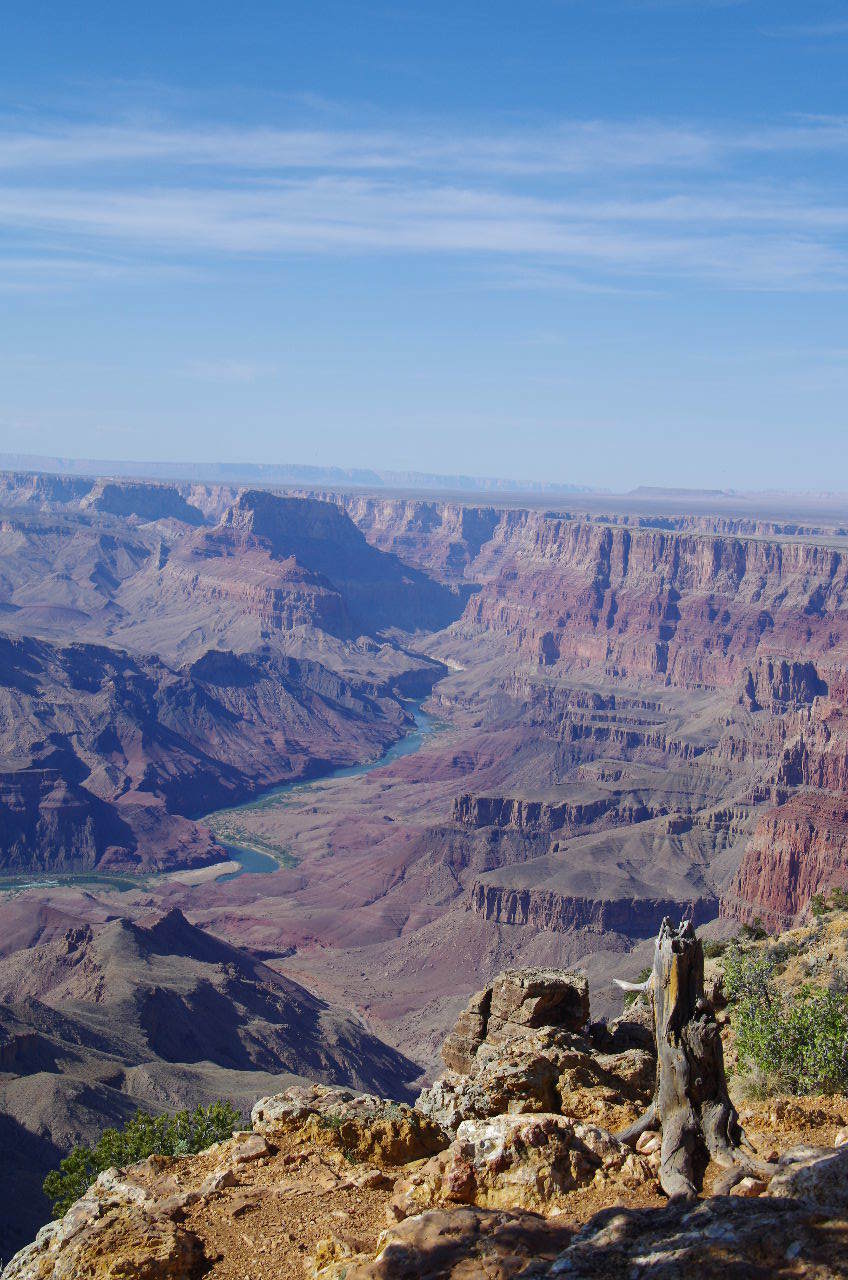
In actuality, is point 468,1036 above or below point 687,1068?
below

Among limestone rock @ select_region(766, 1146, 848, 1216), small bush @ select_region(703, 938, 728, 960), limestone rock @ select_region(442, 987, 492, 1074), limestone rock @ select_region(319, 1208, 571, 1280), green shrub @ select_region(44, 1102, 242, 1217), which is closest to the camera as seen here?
limestone rock @ select_region(766, 1146, 848, 1216)

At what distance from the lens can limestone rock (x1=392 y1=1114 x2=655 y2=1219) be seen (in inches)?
601

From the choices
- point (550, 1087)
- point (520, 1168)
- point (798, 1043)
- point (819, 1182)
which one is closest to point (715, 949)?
point (798, 1043)

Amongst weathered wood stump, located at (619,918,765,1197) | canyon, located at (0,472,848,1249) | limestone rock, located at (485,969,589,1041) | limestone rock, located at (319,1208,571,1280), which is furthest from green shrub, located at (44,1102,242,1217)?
weathered wood stump, located at (619,918,765,1197)

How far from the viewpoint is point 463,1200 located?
607 inches

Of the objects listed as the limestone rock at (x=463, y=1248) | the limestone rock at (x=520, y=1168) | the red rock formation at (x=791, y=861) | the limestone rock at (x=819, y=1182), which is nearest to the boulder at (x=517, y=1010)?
the limestone rock at (x=520, y=1168)

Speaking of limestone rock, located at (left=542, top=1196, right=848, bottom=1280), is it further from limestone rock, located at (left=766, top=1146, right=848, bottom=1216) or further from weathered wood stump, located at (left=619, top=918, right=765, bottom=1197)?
weathered wood stump, located at (left=619, top=918, right=765, bottom=1197)

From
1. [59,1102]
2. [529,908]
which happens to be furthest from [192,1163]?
[529,908]

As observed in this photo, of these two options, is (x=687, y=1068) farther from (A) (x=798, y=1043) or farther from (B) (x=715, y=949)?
(B) (x=715, y=949)

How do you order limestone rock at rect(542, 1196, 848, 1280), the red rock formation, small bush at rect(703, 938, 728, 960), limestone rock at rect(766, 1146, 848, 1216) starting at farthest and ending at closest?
the red rock formation < small bush at rect(703, 938, 728, 960) < limestone rock at rect(766, 1146, 848, 1216) < limestone rock at rect(542, 1196, 848, 1280)

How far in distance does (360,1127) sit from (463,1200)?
377 cm

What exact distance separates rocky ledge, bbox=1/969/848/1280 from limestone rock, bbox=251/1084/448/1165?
3 centimetres

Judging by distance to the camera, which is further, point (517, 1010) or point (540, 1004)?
point (517, 1010)

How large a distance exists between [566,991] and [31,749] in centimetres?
15730
